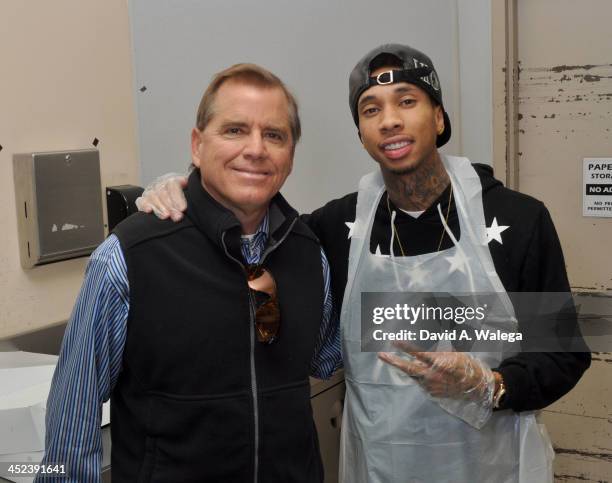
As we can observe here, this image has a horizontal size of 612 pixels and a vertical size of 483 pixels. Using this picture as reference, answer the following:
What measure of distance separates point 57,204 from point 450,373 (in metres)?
0.94

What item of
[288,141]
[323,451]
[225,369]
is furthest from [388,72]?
[323,451]

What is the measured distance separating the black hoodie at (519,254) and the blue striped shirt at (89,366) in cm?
48

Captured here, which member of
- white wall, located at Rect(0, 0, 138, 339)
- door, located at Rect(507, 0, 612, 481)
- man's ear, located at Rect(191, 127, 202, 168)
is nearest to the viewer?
man's ear, located at Rect(191, 127, 202, 168)

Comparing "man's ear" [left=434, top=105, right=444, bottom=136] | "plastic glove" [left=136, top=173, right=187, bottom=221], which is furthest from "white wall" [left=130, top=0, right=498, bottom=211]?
"plastic glove" [left=136, top=173, right=187, bottom=221]

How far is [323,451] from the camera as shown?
1.69 meters

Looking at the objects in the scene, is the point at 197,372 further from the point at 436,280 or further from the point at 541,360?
the point at 541,360

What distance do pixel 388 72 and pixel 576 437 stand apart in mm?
1248

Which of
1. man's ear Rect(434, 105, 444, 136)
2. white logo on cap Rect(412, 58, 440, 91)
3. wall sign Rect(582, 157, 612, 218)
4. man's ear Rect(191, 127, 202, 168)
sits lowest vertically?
wall sign Rect(582, 157, 612, 218)

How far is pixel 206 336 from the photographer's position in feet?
3.32

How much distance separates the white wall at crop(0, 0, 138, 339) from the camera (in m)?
1.52

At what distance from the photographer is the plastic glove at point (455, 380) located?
1.17 m

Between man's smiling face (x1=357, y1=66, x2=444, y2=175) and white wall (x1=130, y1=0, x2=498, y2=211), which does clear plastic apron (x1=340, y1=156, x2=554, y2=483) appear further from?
white wall (x1=130, y1=0, x2=498, y2=211)

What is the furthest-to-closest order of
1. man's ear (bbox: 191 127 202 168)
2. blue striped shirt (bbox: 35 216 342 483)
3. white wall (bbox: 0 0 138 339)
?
white wall (bbox: 0 0 138 339) → man's ear (bbox: 191 127 202 168) → blue striped shirt (bbox: 35 216 342 483)

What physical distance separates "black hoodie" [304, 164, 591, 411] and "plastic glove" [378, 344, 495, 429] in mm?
38
